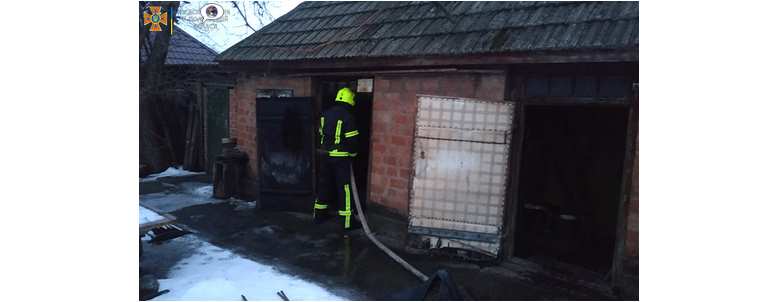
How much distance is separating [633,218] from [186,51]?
11.9 metres

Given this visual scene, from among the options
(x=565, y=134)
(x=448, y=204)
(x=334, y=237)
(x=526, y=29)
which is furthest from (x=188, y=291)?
(x=565, y=134)

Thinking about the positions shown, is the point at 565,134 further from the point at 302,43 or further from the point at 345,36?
the point at 302,43

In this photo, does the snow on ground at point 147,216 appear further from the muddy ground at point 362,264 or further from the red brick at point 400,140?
the red brick at point 400,140

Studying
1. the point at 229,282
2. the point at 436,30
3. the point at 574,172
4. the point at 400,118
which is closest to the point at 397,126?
the point at 400,118

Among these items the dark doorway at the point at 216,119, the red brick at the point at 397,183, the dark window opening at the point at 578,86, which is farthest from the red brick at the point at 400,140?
the dark doorway at the point at 216,119

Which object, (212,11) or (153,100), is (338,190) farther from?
(153,100)

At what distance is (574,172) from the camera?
737 centimetres

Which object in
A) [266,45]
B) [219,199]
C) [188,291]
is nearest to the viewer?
[188,291]

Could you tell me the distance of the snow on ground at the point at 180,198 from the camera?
7.71 m

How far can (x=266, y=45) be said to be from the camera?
24.7 ft

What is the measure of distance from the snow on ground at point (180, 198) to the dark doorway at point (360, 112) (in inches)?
99.0

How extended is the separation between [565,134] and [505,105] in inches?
113

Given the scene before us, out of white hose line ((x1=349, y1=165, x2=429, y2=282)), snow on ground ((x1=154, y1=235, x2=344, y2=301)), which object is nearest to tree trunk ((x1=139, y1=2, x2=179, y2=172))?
snow on ground ((x1=154, y1=235, x2=344, y2=301))

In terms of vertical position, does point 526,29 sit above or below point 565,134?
above
